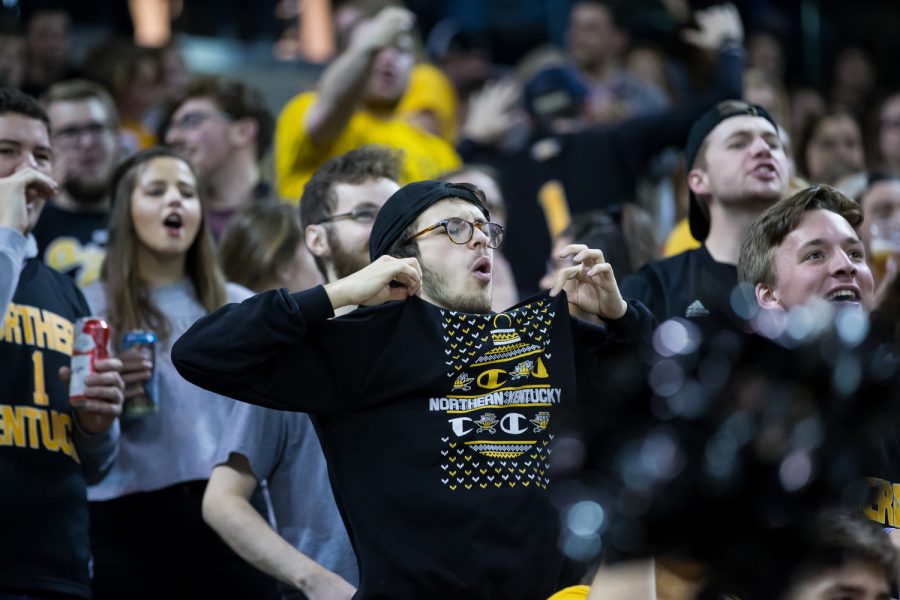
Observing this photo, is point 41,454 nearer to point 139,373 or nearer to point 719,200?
point 139,373

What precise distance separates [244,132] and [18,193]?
90.1 inches

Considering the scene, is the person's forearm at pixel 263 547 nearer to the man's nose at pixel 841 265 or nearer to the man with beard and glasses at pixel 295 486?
the man with beard and glasses at pixel 295 486

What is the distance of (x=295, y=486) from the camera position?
396cm

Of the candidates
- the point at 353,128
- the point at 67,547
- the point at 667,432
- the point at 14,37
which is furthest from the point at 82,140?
the point at 667,432

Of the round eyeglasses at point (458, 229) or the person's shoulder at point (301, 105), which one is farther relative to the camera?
the person's shoulder at point (301, 105)

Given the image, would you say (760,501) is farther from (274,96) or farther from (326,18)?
(326,18)

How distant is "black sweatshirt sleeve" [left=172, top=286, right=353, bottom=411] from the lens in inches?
126

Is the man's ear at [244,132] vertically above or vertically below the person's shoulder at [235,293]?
above

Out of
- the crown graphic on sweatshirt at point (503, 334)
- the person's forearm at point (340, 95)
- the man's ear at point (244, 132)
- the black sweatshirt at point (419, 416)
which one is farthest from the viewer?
the man's ear at point (244, 132)

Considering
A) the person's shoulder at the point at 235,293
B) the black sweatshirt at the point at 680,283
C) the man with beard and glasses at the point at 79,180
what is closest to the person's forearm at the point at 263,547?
the person's shoulder at the point at 235,293

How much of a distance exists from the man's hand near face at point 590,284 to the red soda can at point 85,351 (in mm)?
1433

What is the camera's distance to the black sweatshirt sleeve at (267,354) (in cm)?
319

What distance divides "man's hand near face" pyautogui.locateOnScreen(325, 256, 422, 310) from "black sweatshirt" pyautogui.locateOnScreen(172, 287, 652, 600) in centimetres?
3

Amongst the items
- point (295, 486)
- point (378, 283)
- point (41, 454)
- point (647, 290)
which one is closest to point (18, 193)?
point (41, 454)
